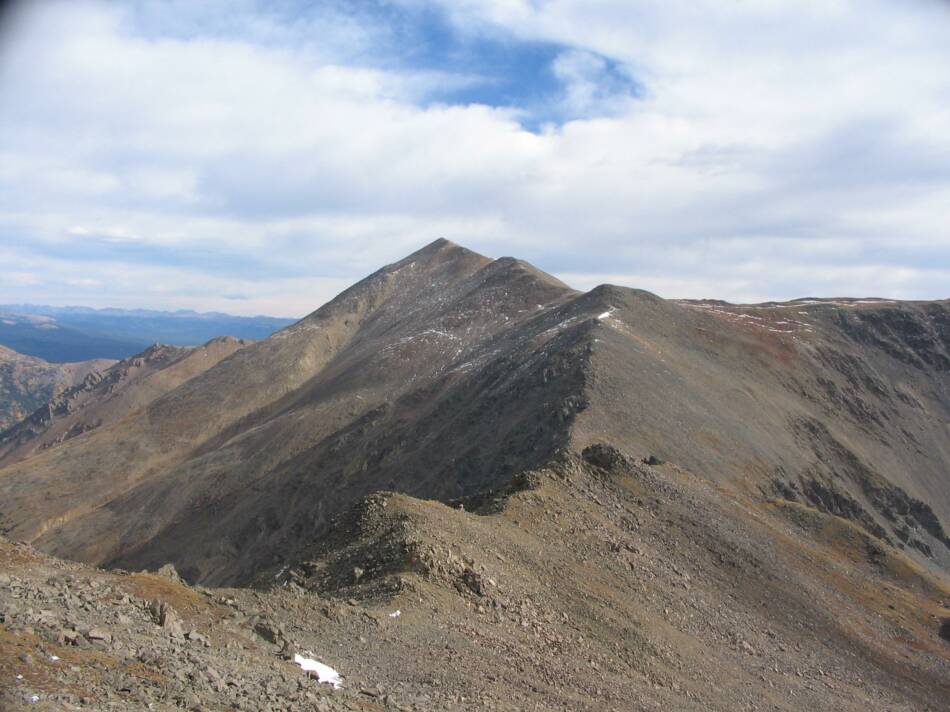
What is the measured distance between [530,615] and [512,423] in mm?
34325

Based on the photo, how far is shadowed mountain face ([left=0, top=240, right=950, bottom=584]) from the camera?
186 feet

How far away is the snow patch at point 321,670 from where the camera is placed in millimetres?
15969

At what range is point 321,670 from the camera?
1653cm

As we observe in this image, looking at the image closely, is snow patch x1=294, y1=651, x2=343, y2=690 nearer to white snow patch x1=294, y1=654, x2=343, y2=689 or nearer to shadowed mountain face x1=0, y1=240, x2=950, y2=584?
white snow patch x1=294, y1=654, x2=343, y2=689

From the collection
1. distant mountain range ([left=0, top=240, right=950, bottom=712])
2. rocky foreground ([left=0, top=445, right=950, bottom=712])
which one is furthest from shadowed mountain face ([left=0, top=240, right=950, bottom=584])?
rocky foreground ([left=0, top=445, right=950, bottom=712])

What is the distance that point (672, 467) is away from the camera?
43.3m

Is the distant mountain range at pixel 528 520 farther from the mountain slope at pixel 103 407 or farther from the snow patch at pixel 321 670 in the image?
the mountain slope at pixel 103 407

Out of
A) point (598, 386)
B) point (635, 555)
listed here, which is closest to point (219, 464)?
point (598, 386)

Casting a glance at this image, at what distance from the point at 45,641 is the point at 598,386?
1868 inches

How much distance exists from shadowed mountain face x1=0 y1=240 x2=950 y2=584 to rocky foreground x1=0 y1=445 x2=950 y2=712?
26.6 feet

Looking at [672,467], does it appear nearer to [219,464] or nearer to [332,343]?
[219,464]

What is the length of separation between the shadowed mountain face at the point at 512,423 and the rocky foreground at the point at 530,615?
8109 mm

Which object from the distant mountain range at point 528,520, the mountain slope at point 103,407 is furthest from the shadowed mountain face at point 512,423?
the mountain slope at point 103,407

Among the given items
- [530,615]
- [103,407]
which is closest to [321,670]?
[530,615]
